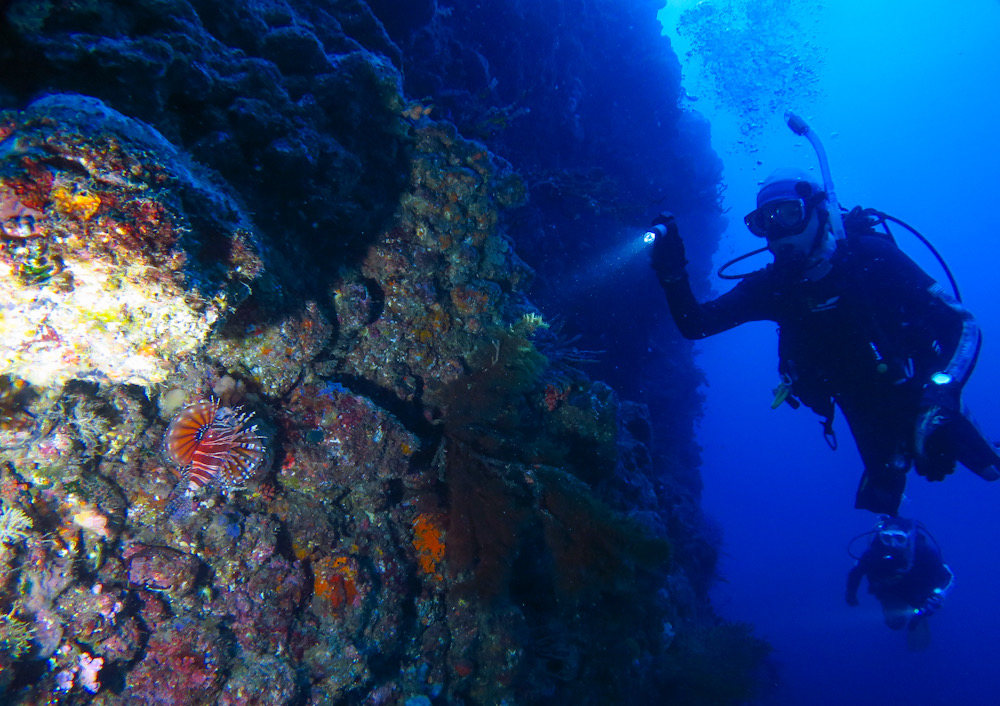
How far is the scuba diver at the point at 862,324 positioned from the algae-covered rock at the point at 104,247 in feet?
14.1

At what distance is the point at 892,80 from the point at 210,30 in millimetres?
105505

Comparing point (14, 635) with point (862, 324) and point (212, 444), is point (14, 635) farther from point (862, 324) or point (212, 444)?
point (862, 324)

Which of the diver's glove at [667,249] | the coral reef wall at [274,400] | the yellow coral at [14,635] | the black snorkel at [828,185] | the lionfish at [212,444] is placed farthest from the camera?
the black snorkel at [828,185]

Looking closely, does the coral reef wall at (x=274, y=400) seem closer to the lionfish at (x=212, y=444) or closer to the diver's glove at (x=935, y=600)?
the lionfish at (x=212, y=444)

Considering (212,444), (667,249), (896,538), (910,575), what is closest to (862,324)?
(667,249)

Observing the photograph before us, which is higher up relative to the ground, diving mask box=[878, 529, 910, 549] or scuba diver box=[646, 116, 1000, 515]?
diving mask box=[878, 529, 910, 549]

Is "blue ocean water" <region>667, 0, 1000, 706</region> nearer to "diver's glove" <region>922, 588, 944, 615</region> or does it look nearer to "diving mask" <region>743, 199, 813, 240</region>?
"diver's glove" <region>922, 588, 944, 615</region>

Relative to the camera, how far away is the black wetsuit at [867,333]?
4.71 m

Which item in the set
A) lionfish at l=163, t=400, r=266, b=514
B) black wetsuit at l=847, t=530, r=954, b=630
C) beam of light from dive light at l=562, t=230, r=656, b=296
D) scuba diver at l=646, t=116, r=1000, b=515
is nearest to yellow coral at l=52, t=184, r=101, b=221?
lionfish at l=163, t=400, r=266, b=514

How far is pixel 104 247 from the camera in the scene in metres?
1.81

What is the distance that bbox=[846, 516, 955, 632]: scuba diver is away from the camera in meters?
9.87

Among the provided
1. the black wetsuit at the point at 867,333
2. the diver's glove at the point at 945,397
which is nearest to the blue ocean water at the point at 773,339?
the black wetsuit at the point at 867,333

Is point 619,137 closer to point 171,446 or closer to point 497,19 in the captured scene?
point 497,19

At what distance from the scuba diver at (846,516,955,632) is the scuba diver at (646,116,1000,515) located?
6722mm
